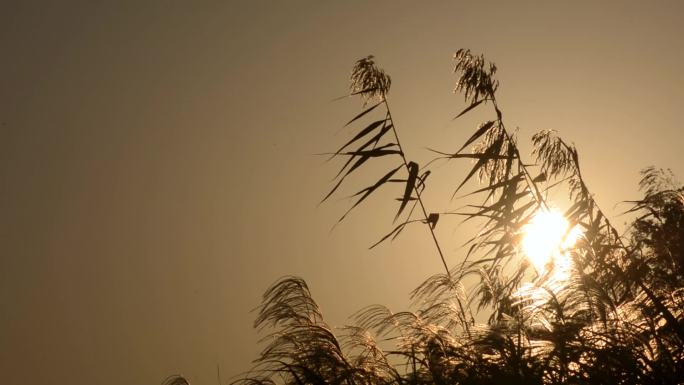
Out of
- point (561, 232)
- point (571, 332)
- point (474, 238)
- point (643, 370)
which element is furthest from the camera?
point (474, 238)

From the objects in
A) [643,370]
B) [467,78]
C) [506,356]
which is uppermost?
[467,78]

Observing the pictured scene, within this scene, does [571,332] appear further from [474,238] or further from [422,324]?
[474,238]

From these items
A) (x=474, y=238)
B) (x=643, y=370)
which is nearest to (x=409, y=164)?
(x=474, y=238)

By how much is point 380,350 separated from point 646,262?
1875 mm

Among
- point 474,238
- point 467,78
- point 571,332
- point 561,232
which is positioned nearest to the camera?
point 571,332

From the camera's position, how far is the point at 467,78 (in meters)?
5.48

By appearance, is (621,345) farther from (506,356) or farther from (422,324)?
(422,324)

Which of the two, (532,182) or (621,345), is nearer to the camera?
(621,345)

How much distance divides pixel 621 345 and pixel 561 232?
143 centimetres

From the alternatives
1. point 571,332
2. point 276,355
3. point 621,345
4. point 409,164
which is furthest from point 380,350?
point 409,164

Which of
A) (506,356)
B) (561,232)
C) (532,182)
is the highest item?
(532,182)

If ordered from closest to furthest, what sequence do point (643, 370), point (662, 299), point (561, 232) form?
point (643, 370) < point (662, 299) < point (561, 232)

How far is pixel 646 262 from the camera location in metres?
4.11

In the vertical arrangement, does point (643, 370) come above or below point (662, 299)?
below
